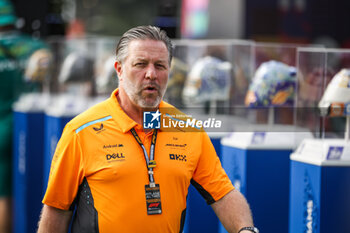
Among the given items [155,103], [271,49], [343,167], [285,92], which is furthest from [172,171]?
[271,49]

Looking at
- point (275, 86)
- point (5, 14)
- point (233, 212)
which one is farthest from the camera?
point (5, 14)

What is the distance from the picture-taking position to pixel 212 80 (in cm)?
534

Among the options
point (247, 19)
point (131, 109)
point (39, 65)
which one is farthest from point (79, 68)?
point (247, 19)

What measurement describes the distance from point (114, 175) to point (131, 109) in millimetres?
366

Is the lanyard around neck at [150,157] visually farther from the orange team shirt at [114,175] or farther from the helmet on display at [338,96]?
the helmet on display at [338,96]

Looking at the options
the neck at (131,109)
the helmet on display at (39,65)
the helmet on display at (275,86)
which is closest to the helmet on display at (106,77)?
the helmet on display at (39,65)

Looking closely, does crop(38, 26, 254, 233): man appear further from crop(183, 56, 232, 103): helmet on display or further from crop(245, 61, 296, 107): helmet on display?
crop(183, 56, 232, 103): helmet on display

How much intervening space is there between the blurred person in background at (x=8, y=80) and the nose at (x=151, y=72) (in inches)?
169

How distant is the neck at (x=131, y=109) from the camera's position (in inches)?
126

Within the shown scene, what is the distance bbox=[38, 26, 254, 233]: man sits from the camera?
3.06 meters

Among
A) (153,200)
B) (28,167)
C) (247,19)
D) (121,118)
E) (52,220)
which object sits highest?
(247,19)

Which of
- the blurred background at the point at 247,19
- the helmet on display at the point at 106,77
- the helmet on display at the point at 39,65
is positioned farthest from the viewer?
the blurred background at the point at 247,19

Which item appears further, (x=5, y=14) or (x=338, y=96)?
(x=5, y=14)

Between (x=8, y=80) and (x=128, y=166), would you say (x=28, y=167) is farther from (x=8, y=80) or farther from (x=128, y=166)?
(x=128, y=166)
